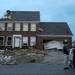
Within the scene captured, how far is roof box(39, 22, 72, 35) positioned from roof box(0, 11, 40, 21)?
8.42ft

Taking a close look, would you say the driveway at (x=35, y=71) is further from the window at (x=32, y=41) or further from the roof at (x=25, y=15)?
the roof at (x=25, y=15)

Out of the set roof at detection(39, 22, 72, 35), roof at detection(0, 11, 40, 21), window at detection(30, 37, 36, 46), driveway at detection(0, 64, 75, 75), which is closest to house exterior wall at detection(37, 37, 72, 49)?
window at detection(30, 37, 36, 46)

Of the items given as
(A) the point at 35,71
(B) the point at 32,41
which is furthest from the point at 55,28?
(A) the point at 35,71

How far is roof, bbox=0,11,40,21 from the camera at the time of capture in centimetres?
6847

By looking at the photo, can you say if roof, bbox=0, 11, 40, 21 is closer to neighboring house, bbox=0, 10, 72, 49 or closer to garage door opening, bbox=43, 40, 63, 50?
neighboring house, bbox=0, 10, 72, 49

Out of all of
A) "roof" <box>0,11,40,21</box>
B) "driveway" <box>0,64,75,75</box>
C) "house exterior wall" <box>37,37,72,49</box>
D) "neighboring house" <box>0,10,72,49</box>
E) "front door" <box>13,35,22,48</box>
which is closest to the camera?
"driveway" <box>0,64,75,75</box>

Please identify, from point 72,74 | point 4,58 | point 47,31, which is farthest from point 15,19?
point 72,74

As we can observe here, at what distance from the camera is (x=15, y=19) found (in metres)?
68.5

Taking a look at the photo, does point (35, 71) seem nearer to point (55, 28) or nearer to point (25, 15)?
point (55, 28)

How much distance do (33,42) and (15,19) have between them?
6.29 m

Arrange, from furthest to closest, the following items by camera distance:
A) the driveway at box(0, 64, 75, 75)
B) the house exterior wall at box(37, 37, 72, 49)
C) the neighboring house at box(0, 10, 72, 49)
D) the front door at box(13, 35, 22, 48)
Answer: the neighboring house at box(0, 10, 72, 49) → the house exterior wall at box(37, 37, 72, 49) → the front door at box(13, 35, 22, 48) → the driveway at box(0, 64, 75, 75)

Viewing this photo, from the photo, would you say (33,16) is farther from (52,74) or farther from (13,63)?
(52,74)

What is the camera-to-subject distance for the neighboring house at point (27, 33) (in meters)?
66.9

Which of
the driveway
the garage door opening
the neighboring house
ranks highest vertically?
the neighboring house
